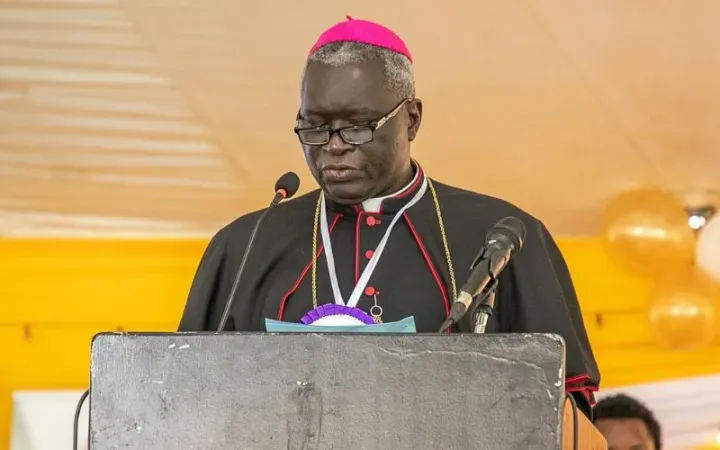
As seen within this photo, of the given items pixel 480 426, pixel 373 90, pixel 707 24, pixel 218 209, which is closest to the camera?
pixel 480 426

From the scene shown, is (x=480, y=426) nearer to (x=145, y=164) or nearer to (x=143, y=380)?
(x=143, y=380)

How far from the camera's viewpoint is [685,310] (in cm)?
551

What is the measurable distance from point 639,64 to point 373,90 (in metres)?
2.81

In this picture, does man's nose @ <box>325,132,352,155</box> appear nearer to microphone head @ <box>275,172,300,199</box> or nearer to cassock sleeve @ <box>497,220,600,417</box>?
microphone head @ <box>275,172,300,199</box>

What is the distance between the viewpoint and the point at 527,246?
287cm

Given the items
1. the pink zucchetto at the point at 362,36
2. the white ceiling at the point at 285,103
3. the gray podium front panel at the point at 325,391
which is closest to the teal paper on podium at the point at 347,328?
the gray podium front panel at the point at 325,391

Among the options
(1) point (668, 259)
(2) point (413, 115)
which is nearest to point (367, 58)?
(2) point (413, 115)

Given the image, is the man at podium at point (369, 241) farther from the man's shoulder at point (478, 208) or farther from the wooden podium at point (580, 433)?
the wooden podium at point (580, 433)

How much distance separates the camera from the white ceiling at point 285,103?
5.13 meters

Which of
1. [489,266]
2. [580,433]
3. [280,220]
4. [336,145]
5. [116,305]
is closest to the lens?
[580,433]

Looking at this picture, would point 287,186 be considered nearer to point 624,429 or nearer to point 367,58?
point 367,58

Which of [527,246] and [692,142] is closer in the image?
[527,246]

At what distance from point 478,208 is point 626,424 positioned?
2.81 metres

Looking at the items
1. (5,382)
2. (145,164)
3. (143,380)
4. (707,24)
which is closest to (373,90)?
(143,380)
